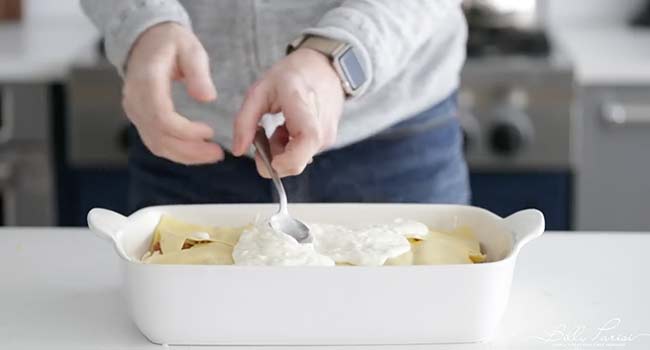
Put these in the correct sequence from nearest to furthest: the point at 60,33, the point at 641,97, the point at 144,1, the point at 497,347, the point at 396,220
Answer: the point at 497,347
the point at 396,220
the point at 144,1
the point at 641,97
the point at 60,33

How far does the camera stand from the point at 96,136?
1.84m

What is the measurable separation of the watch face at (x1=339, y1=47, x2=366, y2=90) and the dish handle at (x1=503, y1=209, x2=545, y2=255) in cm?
16

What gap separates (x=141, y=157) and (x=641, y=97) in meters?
0.90

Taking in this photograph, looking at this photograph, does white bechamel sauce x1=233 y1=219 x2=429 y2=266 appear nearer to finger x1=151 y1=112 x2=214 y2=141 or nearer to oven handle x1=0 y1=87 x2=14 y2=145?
finger x1=151 y1=112 x2=214 y2=141

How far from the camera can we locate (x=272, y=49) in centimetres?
118

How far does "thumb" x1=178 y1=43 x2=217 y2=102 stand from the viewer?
92cm

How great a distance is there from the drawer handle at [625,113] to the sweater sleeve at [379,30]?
33.5 inches

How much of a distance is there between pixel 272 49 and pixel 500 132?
710mm

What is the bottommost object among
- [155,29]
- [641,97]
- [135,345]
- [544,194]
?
[544,194]

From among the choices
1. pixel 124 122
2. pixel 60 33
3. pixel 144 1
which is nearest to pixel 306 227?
pixel 144 1

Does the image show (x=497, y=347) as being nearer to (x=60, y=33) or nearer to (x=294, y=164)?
(x=294, y=164)

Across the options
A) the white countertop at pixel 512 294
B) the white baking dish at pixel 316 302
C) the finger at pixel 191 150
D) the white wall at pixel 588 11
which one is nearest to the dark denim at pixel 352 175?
the white countertop at pixel 512 294

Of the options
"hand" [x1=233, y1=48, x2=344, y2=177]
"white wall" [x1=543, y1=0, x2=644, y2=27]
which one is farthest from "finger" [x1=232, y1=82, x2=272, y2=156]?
"white wall" [x1=543, y1=0, x2=644, y2=27]

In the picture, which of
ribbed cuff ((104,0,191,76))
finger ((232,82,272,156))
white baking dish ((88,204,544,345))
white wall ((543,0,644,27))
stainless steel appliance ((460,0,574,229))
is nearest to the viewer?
white baking dish ((88,204,544,345))
